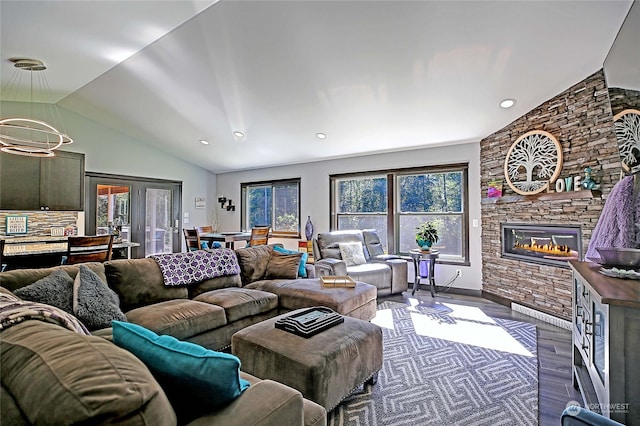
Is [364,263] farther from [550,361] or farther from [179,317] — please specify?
[179,317]

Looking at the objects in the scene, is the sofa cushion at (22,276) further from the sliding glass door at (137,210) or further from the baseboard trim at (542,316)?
the baseboard trim at (542,316)

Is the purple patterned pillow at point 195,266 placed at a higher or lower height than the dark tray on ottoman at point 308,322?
higher

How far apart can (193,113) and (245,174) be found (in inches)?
110

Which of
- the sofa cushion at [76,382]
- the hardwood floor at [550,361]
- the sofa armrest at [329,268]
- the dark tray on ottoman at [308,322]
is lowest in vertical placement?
the hardwood floor at [550,361]

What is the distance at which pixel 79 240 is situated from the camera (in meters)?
3.29

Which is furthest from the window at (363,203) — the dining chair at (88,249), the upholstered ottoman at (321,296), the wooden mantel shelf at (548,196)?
the dining chair at (88,249)

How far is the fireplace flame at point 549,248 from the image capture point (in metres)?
3.90

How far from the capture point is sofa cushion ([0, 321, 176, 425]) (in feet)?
2.30

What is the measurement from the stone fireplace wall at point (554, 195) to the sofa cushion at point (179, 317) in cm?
380

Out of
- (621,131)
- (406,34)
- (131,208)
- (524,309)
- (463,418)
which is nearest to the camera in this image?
(463,418)

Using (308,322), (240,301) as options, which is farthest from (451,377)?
(240,301)

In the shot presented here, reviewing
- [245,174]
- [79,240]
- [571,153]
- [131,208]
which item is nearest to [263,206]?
[245,174]

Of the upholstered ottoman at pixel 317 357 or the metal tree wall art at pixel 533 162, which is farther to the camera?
the metal tree wall art at pixel 533 162

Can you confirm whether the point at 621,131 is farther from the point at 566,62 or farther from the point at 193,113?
the point at 193,113
